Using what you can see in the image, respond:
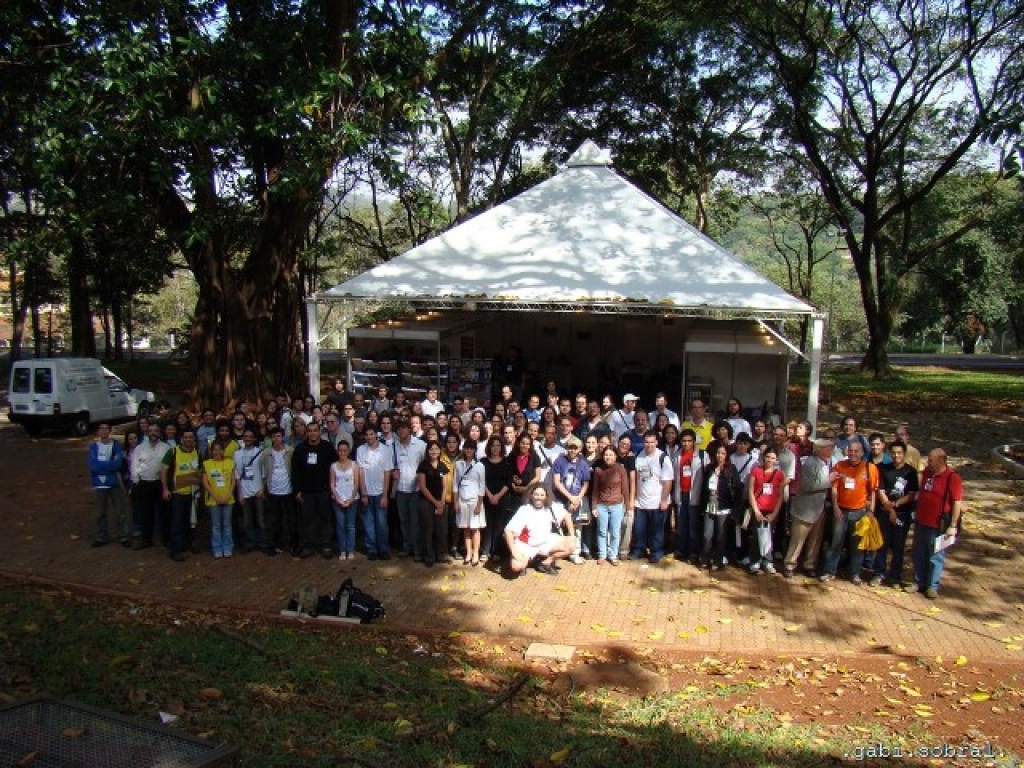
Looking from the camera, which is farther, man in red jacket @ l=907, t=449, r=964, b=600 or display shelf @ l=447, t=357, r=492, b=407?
display shelf @ l=447, t=357, r=492, b=407

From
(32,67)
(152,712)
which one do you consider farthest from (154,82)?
(152,712)

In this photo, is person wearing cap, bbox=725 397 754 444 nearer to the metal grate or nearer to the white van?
the metal grate

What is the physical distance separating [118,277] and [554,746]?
106 feet

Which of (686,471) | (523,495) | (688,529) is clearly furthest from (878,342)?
(523,495)

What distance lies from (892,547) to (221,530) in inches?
298

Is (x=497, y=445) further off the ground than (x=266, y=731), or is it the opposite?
(x=497, y=445)

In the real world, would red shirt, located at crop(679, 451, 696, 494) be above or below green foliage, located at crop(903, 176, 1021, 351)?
below

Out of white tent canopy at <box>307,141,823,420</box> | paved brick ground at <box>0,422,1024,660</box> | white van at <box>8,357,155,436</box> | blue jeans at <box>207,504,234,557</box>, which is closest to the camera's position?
paved brick ground at <box>0,422,1024,660</box>

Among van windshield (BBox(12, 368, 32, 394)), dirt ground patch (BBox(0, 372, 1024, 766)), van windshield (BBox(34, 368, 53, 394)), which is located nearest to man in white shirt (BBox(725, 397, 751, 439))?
dirt ground patch (BBox(0, 372, 1024, 766))

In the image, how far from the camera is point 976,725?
5.68 metres

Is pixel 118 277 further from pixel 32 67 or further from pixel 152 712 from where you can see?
pixel 152 712

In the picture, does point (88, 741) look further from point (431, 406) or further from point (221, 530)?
point (431, 406)

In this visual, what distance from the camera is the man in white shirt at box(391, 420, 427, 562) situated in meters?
9.44

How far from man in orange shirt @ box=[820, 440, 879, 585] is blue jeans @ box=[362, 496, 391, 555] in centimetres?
495
